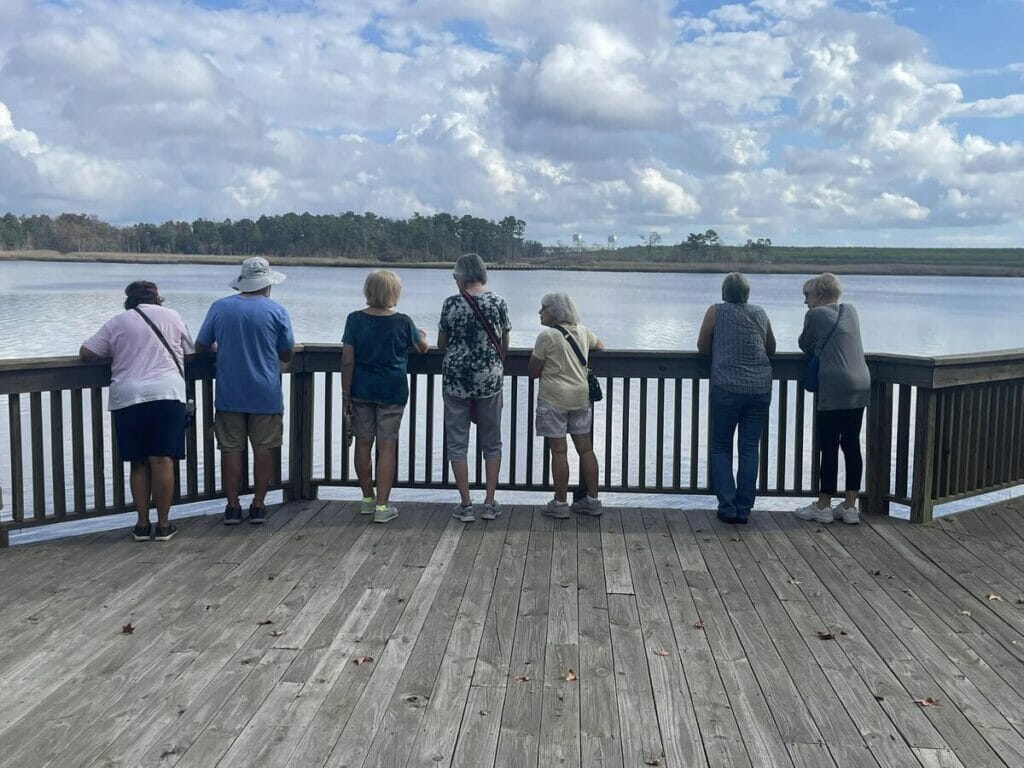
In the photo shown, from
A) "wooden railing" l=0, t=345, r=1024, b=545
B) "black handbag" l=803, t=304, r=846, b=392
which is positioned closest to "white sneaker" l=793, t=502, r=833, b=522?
"wooden railing" l=0, t=345, r=1024, b=545

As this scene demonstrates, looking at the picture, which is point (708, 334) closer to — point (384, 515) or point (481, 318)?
point (481, 318)

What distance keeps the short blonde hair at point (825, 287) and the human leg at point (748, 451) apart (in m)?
0.61

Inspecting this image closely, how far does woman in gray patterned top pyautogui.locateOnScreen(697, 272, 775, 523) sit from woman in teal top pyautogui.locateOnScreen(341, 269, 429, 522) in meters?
1.62

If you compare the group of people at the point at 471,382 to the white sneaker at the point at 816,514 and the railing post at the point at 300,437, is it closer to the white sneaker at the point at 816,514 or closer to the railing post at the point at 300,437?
the white sneaker at the point at 816,514

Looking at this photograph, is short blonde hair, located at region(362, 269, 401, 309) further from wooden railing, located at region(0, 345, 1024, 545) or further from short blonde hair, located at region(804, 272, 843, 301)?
short blonde hair, located at region(804, 272, 843, 301)

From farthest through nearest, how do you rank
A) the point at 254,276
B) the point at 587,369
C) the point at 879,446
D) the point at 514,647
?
1. the point at 879,446
2. the point at 587,369
3. the point at 254,276
4. the point at 514,647

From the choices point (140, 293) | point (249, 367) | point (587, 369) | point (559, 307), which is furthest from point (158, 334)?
point (587, 369)

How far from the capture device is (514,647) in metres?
3.47

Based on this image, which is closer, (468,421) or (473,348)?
(473,348)

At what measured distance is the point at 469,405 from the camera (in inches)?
209

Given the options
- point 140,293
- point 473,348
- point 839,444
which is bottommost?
point 839,444

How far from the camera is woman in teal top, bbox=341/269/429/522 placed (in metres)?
5.08

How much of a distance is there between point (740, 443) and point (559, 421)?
102cm

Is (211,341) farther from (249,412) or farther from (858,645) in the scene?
(858,645)
